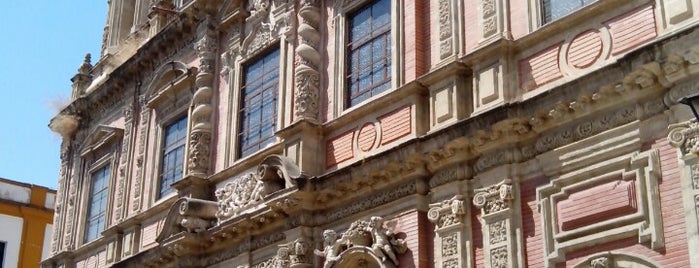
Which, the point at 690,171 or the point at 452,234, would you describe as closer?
the point at 690,171

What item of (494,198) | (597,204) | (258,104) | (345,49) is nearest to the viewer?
(597,204)

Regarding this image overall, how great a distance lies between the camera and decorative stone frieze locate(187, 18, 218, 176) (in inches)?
641

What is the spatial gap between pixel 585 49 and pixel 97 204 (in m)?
12.3

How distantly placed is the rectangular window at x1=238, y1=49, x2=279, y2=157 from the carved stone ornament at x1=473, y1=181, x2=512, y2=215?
4.69 m

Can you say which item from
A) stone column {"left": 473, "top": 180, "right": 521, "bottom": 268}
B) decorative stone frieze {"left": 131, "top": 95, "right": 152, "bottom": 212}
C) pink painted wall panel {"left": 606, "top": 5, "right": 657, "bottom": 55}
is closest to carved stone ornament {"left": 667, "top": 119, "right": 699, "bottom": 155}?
pink painted wall panel {"left": 606, "top": 5, "right": 657, "bottom": 55}

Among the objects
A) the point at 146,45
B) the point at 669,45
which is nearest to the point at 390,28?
the point at 669,45

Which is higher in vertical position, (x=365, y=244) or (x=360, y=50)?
(x=360, y=50)

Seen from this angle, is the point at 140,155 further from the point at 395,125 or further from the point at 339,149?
the point at 395,125

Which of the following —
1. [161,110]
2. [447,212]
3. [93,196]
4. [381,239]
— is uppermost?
[161,110]

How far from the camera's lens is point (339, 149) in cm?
1338

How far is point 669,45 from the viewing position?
30.3 ft

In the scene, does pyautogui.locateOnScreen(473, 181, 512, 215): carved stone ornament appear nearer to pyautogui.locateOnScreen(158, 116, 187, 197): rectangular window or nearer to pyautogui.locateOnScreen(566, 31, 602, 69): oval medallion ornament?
pyautogui.locateOnScreen(566, 31, 602, 69): oval medallion ornament

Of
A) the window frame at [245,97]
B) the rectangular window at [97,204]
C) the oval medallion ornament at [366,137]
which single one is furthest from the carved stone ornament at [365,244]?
the rectangular window at [97,204]

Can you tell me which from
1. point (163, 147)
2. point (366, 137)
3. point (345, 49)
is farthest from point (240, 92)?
point (366, 137)
